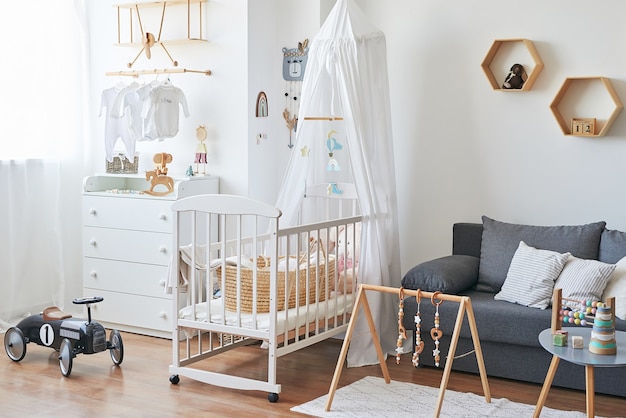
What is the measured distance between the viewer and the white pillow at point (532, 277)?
393cm

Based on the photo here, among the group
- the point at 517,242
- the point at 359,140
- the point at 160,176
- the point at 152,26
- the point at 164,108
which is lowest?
the point at 517,242

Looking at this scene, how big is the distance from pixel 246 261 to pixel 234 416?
2.57 feet

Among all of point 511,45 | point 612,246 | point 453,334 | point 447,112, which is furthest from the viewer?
point 447,112

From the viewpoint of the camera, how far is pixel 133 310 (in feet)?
16.1

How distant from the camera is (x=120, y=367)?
4223 mm

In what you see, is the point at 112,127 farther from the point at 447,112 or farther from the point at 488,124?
the point at 488,124

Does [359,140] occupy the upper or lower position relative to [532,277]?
upper

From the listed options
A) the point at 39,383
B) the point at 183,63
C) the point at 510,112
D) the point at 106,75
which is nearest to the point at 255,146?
the point at 183,63

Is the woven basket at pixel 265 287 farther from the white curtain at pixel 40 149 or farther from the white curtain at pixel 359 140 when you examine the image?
the white curtain at pixel 40 149

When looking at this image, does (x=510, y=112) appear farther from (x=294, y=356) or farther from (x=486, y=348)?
(x=294, y=356)

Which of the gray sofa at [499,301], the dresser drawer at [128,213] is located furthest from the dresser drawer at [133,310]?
the gray sofa at [499,301]

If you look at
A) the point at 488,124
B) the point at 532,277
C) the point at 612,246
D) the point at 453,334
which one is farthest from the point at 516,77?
the point at 453,334

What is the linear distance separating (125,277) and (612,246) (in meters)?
2.71

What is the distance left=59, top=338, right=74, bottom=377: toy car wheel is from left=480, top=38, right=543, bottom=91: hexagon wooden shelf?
2582 mm
